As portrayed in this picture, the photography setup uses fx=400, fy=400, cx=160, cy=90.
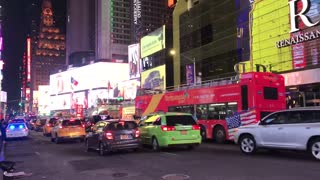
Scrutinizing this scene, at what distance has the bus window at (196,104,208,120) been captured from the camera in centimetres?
2360

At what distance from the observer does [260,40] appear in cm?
3759

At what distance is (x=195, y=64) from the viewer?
187 feet

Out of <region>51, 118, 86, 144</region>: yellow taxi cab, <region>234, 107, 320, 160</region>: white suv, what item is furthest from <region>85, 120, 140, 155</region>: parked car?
<region>51, 118, 86, 144</region>: yellow taxi cab

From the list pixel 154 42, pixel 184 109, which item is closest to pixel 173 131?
pixel 184 109

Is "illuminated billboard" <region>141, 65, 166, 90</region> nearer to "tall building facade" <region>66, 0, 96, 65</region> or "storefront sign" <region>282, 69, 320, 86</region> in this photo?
"storefront sign" <region>282, 69, 320, 86</region>

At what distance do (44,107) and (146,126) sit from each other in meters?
153

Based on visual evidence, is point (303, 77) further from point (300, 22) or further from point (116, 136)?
point (116, 136)

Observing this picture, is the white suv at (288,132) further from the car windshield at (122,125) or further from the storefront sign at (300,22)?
the storefront sign at (300,22)

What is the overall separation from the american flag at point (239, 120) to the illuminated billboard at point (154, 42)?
46859mm

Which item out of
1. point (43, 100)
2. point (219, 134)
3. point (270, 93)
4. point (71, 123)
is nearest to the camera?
point (270, 93)

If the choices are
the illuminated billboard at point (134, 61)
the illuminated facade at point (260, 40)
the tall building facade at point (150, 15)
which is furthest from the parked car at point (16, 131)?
the tall building facade at point (150, 15)

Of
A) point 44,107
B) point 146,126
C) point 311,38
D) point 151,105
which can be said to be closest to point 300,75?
point 311,38

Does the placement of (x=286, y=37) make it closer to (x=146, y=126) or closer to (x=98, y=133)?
(x=146, y=126)

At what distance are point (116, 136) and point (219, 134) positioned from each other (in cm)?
735
